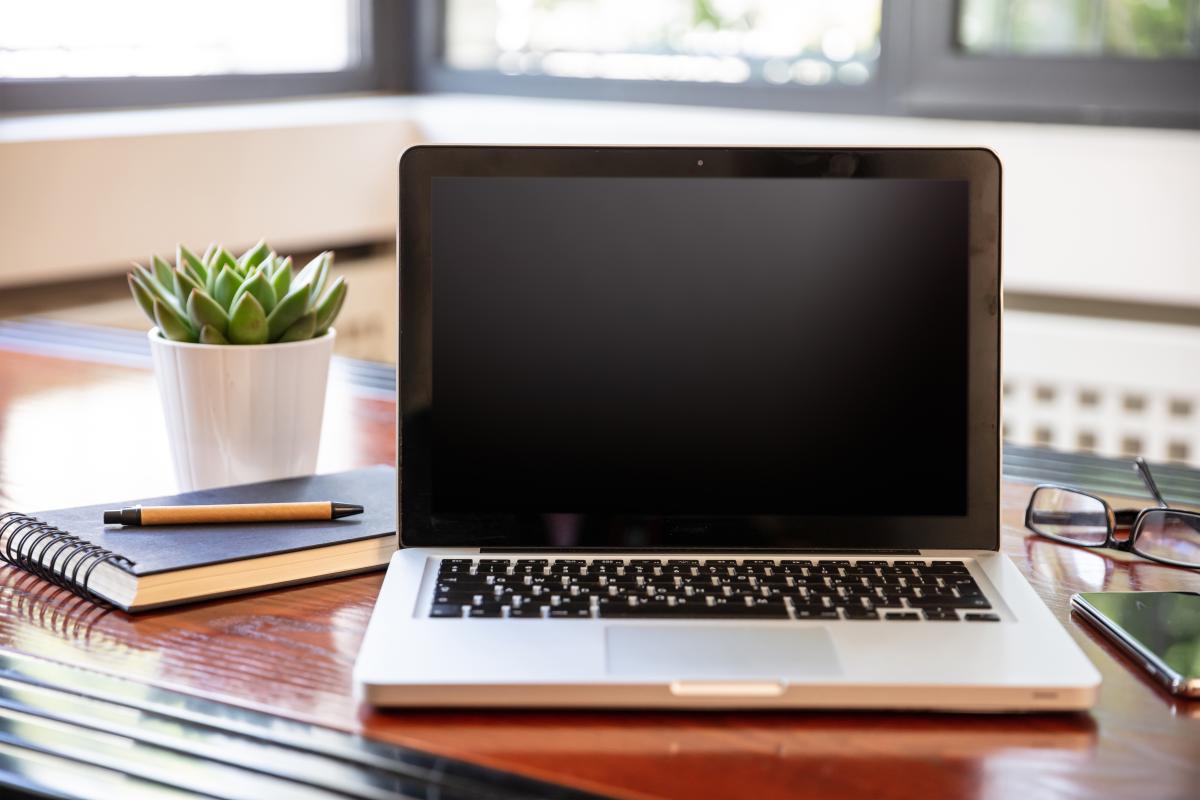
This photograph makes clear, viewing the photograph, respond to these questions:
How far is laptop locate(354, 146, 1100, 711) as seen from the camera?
0.79 m

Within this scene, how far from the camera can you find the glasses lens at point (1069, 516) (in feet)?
2.91

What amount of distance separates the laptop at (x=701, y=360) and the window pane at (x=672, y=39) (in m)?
1.81

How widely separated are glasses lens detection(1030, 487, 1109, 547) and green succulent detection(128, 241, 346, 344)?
1.62ft

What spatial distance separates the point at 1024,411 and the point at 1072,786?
1.85m

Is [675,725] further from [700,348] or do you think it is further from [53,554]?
[53,554]

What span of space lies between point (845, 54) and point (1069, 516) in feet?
5.97

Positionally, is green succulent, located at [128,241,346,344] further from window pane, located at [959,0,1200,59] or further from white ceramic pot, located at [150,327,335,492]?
window pane, located at [959,0,1200,59]

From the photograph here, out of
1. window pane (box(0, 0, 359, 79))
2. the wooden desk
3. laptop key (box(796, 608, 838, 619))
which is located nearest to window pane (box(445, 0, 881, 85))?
window pane (box(0, 0, 359, 79))

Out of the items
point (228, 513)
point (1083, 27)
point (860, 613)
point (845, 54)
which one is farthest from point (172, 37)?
point (860, 613)

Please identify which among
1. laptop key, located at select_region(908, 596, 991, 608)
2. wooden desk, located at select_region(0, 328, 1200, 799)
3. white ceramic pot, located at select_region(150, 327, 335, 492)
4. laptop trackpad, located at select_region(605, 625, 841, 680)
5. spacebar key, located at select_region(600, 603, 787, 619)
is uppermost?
white ceramic pot, located at select_region(150, 327, 335, 492)

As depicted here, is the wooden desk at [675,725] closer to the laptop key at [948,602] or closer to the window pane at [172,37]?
the laptop key at [948,602]

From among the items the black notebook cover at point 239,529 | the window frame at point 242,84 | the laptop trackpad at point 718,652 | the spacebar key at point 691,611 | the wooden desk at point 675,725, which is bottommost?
the wooden desk at point 675,725

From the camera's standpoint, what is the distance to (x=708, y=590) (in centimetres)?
72

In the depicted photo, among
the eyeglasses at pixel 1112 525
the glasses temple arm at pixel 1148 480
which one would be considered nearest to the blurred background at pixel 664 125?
the glasses temple arm at pixel 1148 480
